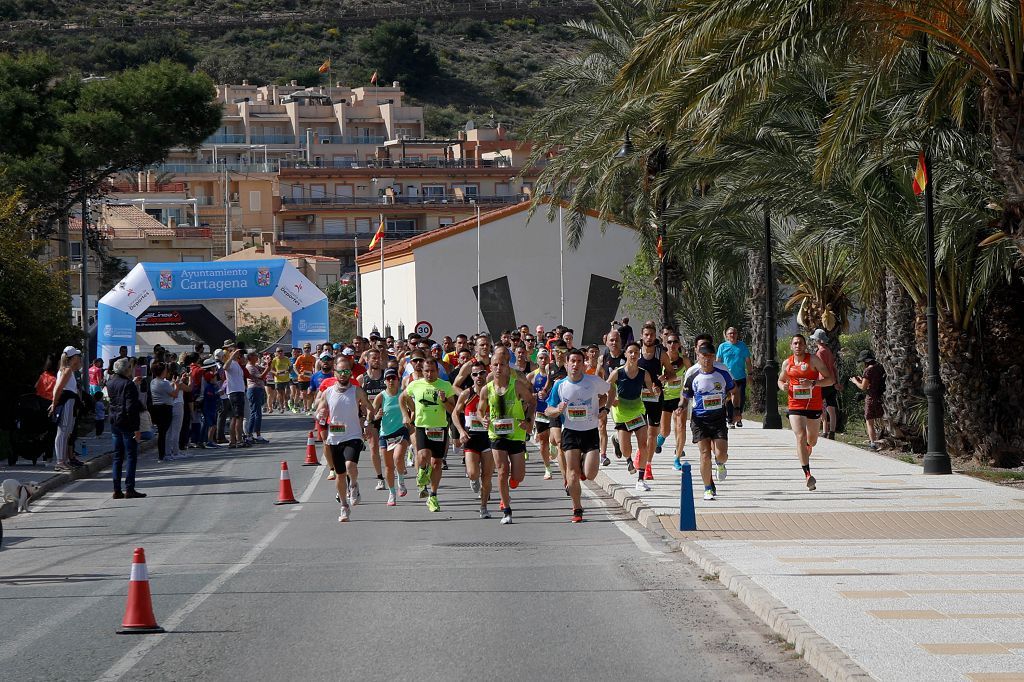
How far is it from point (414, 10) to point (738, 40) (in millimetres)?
151470

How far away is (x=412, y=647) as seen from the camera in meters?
8.98

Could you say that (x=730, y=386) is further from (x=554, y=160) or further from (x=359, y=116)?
(x=359, y=116)

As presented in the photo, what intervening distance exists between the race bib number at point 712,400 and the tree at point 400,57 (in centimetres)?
13070

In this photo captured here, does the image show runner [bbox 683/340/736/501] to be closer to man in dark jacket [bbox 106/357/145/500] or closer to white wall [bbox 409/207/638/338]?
man in dark jacket [bbox 106/357/145/500]

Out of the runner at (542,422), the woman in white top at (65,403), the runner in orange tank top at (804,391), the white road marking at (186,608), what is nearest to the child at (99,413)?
the woman in white top at (65,403)

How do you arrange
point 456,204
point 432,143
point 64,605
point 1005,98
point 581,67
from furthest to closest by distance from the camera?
Result: 1. point 432,143
2. point 456,204
3. point 581,67
4. point 1005,98
5. point 64,605

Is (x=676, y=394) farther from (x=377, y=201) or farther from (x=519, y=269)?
(x=377, y=201)

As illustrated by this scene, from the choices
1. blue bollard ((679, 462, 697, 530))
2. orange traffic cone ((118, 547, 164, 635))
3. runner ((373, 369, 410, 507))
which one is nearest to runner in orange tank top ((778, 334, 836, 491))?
blue bollard ((679, 462, 697, 530))

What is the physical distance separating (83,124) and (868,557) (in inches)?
1334

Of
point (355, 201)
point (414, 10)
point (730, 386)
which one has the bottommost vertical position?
point (730, 386)

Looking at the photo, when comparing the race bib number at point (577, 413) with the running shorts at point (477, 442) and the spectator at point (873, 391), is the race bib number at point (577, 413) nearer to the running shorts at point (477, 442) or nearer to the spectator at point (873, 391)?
the running shorts at point (477, 442)

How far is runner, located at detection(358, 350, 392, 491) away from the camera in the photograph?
1948cm

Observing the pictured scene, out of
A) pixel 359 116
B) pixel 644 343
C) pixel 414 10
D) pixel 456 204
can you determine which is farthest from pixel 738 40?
pixel 414 10

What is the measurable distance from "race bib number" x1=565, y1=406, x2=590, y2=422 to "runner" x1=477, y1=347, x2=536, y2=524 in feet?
1.51
